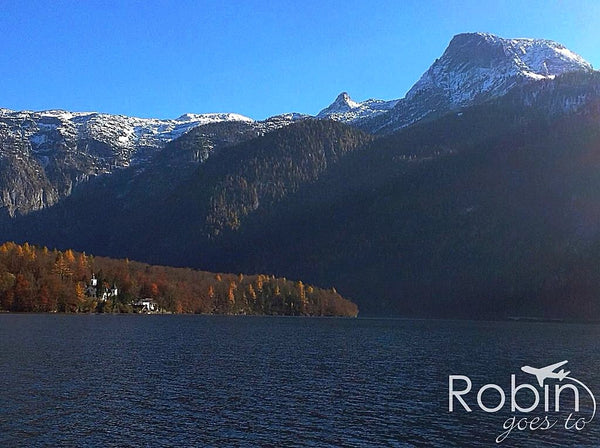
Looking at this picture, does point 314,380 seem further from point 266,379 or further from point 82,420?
point 82,420

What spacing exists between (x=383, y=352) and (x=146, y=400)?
6274 cm

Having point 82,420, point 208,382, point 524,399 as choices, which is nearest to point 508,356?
point 524,399

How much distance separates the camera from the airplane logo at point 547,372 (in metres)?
91.2

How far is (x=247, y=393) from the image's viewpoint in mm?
70062

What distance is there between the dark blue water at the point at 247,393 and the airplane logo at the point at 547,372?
2016 millimetres

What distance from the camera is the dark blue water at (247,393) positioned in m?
51.7

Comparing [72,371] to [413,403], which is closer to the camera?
[413,403]

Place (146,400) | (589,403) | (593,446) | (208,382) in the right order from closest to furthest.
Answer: (593,446) < (146,400) < (589,403) < (208,382)

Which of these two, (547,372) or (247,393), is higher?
(247,393)

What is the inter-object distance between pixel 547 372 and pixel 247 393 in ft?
171

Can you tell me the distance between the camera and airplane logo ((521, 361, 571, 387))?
3591 inches

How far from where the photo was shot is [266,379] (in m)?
→ 80.5

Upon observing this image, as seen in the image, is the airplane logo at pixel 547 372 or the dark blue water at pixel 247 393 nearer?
the dark blue water at pixel 247 393

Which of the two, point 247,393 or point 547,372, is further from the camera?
point 547,372
